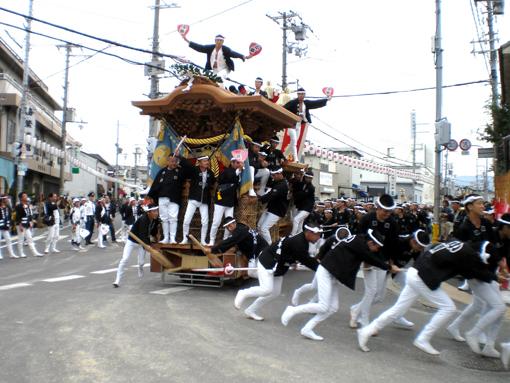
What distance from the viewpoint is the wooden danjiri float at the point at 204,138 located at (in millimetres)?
9703

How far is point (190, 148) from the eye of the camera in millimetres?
10625

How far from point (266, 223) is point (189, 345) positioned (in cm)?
496

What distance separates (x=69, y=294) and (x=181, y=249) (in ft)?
7.27

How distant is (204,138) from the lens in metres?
10.5

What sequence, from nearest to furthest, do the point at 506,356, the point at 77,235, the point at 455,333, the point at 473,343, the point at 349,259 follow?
1. the point at 506,356
2. the point at 473,343
3. the point at 349,259
4. the point at 455,333
5. the point at 77,235

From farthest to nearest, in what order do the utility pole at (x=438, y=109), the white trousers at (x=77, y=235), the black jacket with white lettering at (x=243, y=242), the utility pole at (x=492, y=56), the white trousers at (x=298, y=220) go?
the utility pole at (x=492, y=56), the white trousers at (x=77, y=235), the utility pole at (x=438, y=109), the white trousers at (x=298, y=220), the black jacket with white lettering at (x=243, y=242)

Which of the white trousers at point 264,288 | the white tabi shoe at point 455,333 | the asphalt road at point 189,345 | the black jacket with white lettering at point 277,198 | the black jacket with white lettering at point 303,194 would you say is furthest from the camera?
the black jacket with white lettering at point 303,194

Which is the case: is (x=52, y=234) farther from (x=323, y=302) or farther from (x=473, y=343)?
(x=473, y=343)

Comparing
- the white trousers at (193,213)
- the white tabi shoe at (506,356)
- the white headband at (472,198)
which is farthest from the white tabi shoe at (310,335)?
the white trousers at (193,213)

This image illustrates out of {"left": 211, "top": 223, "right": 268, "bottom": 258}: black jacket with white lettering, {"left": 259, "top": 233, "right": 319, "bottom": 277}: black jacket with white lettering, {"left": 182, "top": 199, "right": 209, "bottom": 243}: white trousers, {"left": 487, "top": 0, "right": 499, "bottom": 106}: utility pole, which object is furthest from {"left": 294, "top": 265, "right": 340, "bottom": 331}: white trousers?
{"left": 487, "top": 0, "right": 499, "bottom": 106}: utility pole

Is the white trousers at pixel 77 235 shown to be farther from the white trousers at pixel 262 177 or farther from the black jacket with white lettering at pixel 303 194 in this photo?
the white trousers at pixel 262 177

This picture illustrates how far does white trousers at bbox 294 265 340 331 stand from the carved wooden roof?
4.19m

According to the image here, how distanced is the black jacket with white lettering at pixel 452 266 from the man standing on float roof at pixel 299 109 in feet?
26.4

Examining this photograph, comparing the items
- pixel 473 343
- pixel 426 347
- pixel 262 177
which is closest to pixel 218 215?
pixel 262 177
